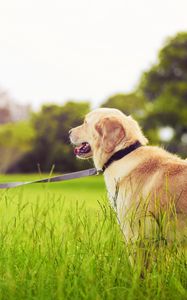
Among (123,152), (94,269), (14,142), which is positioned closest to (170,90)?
(14,142)

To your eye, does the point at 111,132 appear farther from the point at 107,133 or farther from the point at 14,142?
the point at 14,142

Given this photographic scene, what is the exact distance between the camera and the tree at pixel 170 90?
38.2 m

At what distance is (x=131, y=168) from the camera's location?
20.4ft

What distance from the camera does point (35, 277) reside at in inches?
213

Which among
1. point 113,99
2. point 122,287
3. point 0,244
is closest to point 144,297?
point 122,287

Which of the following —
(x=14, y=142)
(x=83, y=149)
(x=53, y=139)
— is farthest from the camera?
(x=14, y=142)

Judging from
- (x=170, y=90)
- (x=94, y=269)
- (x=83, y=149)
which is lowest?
(x=94, y=269)

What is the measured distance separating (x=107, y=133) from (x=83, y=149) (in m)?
0.50

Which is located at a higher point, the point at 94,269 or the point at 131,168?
the point at 131,168

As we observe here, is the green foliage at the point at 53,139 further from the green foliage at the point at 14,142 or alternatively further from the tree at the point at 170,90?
the tree at the point at 170,90

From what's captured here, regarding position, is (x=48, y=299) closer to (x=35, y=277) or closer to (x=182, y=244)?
(x=35, y=277)

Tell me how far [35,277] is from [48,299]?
0.58 meters

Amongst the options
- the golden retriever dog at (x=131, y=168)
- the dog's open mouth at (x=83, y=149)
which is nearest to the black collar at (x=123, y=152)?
the golden retriever dog at (x=131, y=168)

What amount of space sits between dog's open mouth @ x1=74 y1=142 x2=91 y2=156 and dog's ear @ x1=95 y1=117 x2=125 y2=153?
367 millimetres
